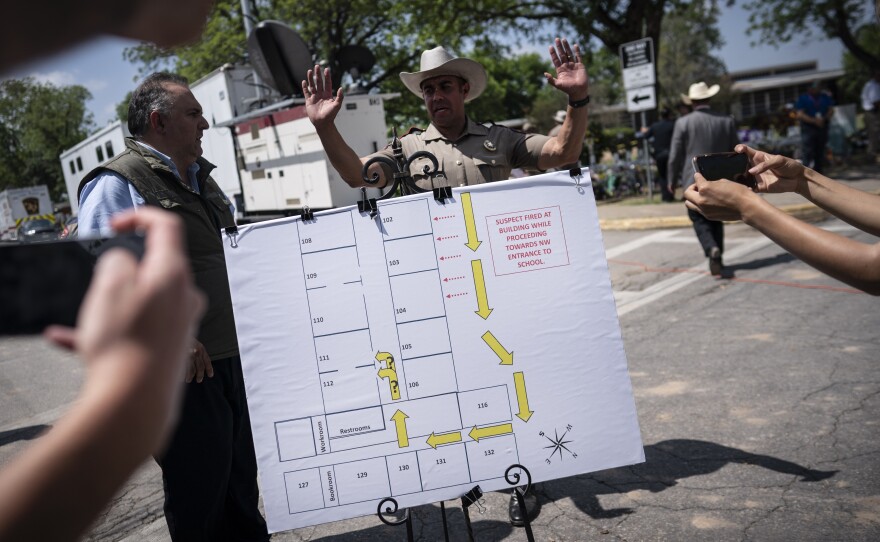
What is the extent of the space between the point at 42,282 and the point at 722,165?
2.20 meters

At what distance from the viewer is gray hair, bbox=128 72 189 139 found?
2.90 meters

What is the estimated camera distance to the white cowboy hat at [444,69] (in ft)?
11.4

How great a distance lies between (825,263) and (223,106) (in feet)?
43.5

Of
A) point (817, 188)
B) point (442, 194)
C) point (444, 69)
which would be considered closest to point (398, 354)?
point (442, 194)

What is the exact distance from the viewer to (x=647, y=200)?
14414mm

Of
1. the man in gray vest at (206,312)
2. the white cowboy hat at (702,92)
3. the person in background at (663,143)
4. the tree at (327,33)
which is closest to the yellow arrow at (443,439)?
the man in gray vest at (206,312)

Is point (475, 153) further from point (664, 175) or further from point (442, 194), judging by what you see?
point (664, 175)

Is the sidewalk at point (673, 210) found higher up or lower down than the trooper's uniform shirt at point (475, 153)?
lower down

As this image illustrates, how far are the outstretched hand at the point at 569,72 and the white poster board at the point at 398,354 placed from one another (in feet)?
3.50

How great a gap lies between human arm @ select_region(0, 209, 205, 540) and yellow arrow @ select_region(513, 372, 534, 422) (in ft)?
5.83

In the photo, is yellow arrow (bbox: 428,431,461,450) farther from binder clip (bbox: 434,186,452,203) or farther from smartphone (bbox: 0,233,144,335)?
smartphone (bbox: 0,233,144,335)

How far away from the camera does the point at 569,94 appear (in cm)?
327

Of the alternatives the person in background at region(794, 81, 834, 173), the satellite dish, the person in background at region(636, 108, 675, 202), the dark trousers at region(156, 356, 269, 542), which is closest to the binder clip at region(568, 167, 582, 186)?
the dark trousers at region(156, 356, 269, 542)

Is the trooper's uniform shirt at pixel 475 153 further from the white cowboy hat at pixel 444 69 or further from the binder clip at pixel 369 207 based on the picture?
the binder clip at pixel 369 207
